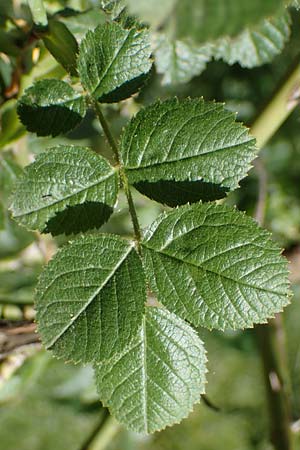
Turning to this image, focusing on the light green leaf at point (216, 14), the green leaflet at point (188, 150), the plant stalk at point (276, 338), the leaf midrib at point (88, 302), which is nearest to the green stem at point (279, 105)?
the plant stalk at point (276, 338)

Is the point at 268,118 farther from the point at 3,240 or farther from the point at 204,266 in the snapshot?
the point at 3,240

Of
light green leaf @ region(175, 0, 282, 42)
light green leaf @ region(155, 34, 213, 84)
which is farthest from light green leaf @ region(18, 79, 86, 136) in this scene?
light green leaf @ region(175, 0, 282, 42)

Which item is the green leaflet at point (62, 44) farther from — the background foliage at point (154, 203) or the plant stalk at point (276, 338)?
the plant stalk at point (276, 338)

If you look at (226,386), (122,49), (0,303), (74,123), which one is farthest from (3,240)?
(226,386)

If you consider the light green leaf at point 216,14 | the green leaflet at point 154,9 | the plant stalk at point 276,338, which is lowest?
the plant stalk at point 276,338

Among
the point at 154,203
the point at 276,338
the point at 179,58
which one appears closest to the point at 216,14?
the point at 179,58
